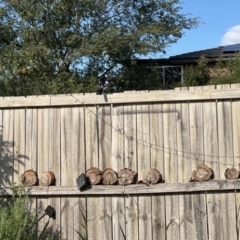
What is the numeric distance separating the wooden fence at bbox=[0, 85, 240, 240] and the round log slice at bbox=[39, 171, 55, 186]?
54mm

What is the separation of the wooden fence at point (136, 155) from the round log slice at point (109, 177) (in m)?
0.06

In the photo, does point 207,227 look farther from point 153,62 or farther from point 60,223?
point 153,62

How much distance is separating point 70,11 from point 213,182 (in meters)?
10.3

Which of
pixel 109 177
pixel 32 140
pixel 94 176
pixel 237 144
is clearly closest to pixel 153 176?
pixel 109 177

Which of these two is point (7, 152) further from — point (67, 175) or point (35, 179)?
point (67, 175)

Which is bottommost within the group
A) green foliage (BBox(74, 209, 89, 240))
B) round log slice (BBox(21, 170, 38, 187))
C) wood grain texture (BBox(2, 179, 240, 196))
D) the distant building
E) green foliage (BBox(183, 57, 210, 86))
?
green foliage (BBox(74, 209, 89, 240))

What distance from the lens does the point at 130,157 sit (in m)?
4.57

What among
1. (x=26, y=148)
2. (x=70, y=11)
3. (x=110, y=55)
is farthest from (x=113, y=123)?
(x=70, y=11)

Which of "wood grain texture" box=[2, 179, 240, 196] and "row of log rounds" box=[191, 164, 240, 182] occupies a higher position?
"row of log rounds" box=[191, 164, 240, 182]

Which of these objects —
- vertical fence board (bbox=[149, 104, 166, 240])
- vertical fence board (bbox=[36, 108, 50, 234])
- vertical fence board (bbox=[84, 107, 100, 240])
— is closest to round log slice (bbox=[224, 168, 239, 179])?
vertical fence board (bbox=[149, 104, 166, 240])

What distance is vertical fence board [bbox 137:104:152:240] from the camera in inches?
177

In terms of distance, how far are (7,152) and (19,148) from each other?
14cm

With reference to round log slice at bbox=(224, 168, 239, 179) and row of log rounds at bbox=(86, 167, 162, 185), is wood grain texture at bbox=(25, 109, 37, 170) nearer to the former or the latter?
row of log rounds at bbox=(86, 167, 162, 185)

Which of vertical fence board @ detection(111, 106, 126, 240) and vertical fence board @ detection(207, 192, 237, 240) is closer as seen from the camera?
vertical fence board @ detection(207, 192, 237, 240)
